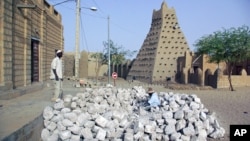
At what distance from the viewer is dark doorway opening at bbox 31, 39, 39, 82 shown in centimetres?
1538

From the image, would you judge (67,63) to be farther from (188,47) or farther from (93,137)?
(93,137)

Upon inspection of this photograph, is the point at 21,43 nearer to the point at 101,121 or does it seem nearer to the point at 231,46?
the point at 101,121

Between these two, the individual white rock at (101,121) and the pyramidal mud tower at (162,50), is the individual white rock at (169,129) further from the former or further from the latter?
the pyramidal mud tower at (162,50)

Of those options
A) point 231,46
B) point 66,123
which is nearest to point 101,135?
point 66,123

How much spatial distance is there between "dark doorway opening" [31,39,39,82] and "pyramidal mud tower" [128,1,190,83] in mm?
20438

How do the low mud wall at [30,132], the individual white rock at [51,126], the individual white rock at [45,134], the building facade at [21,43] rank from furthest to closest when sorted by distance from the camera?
the building facade at [21,43]
the individual white rock at [51,126]
the individual white rock at [45,134]
the low mud wall at [30,132]

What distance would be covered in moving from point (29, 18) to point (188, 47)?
27957 millimetres

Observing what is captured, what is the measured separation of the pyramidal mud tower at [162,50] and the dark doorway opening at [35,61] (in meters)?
20.4

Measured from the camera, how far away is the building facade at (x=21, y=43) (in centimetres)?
995

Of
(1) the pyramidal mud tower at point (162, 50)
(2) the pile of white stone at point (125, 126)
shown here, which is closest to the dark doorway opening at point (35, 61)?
(2) the pile of white stone at point (125, 126)

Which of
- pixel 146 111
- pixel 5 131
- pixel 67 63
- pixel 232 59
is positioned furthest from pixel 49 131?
pixel 67 63

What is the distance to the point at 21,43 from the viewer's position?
12.3 metres

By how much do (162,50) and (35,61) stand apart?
23081mm

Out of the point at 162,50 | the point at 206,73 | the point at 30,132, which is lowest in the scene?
the point at 30,132
